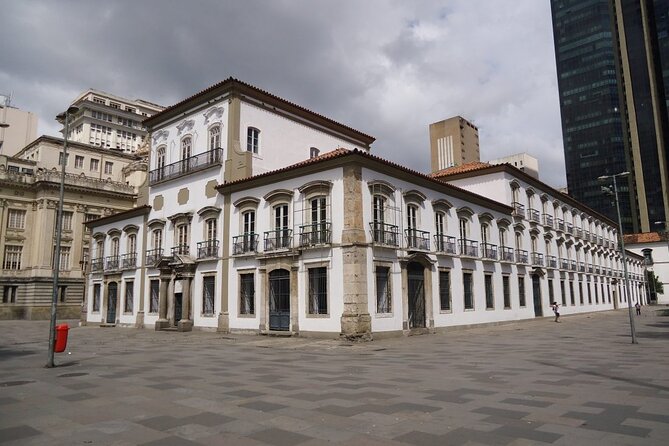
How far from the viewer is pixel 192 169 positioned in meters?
28.7

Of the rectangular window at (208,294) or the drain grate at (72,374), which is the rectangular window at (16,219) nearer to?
the rectangular window at (208,294)

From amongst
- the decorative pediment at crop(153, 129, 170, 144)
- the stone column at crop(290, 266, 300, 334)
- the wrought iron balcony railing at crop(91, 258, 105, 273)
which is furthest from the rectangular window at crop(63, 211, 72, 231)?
the stone column at crop(290, 266, 300, 334)

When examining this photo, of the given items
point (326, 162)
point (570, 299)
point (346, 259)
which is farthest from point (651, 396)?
point (570, 299)

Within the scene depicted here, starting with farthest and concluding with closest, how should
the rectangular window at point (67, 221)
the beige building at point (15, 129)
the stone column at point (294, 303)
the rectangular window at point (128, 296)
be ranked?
the beige building at point (15, 129)
the rectangular window at point (67, 221)
the rectangular window at point (128, 296)
the stone column at point (294, 303)

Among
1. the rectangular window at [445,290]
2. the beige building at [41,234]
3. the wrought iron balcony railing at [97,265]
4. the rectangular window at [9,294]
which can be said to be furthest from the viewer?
the beige building at [41,234]

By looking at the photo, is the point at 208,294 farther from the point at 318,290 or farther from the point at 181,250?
the point at 318,290

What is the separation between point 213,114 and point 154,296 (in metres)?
11.8

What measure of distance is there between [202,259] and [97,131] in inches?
2516

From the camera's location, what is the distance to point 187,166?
29.3 meters

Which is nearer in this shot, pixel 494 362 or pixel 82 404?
pixel 82 404

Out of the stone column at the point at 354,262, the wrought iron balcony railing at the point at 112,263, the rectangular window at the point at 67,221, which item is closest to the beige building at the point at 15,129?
the rectangular window at the point at 67,221

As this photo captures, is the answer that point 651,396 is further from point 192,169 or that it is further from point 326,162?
point 192,169

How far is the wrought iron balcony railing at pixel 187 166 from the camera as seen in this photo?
2736cm

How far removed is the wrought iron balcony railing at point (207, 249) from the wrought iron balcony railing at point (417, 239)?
10227mm
